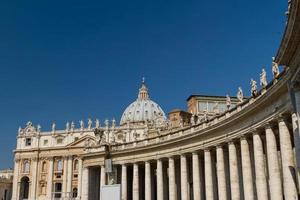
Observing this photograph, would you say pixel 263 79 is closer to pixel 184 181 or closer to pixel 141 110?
pixel 184 181

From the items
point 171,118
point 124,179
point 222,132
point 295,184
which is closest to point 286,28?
point 295,184

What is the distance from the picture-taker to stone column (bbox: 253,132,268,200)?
139 feet

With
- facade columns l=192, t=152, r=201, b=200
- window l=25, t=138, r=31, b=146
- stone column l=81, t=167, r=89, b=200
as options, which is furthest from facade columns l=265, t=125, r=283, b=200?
window l=25, t=138, r=31, b=146

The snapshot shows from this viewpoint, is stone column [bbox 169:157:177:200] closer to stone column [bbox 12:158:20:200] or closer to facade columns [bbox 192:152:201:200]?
facade columns [bbox 192:152:201:200]

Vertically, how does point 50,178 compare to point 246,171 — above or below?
above

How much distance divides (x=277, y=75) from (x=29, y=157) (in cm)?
11701

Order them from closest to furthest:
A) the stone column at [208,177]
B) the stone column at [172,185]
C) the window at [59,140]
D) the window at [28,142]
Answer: the stone column at [208,177]
the stone column at [172,185]
the window at [59,140]
the window at [28,142]

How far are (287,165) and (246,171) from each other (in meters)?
9.04

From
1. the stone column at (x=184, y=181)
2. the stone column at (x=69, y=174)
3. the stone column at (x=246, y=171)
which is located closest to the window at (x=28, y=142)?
the stone column at (x=69, y=174)

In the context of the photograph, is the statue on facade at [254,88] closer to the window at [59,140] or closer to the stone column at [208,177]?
the stone column at [208,177]

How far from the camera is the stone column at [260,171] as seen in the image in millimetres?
42312

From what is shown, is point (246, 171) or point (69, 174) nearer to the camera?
point (246, 171)

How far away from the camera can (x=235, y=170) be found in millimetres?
48094

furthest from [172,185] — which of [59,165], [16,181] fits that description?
[16,181]
